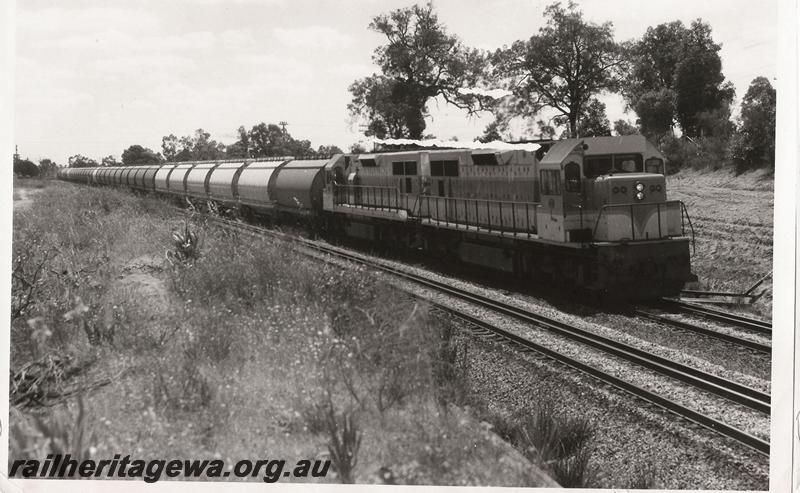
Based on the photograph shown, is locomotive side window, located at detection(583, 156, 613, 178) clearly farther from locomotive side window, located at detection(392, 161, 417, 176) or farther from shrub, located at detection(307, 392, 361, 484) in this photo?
shrub, located at detection(307, 392, 361, 484)

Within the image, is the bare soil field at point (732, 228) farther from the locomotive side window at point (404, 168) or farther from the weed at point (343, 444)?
the weed at point (343, 444)

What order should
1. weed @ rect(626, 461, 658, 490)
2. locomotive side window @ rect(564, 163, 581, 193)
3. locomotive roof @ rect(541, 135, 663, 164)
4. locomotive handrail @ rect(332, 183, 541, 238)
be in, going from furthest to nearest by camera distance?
locomotive handrail @ rect(332, 183, 541, 238)
locomotive roof @ rect(541, 135, 663, 164)
locomotive side window @ rect(564, 163, 581, 193)
weed @ rect(626, 461, 658, 490)

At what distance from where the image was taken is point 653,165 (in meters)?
11.0

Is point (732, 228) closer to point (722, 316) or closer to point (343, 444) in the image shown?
point (722, 316)

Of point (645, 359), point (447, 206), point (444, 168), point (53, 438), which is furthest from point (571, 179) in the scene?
point (53, 438)

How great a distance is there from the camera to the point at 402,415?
529 centimetres

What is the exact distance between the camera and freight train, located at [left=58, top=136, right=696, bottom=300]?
412 inches

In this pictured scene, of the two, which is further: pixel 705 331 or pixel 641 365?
pixel 705 331

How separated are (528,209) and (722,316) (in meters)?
3.94

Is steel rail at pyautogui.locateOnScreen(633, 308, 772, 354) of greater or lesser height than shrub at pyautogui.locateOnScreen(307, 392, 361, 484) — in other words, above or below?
below

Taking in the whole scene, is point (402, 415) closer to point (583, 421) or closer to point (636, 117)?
point (583, 421)

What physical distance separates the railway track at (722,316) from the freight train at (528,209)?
290 mm

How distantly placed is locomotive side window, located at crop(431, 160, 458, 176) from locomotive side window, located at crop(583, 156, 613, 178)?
4425 mm

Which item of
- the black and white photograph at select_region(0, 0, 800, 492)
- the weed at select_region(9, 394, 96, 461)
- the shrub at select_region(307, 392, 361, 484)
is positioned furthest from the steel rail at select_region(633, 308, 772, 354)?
the weed at select_region(9, 394, 96, 461)
